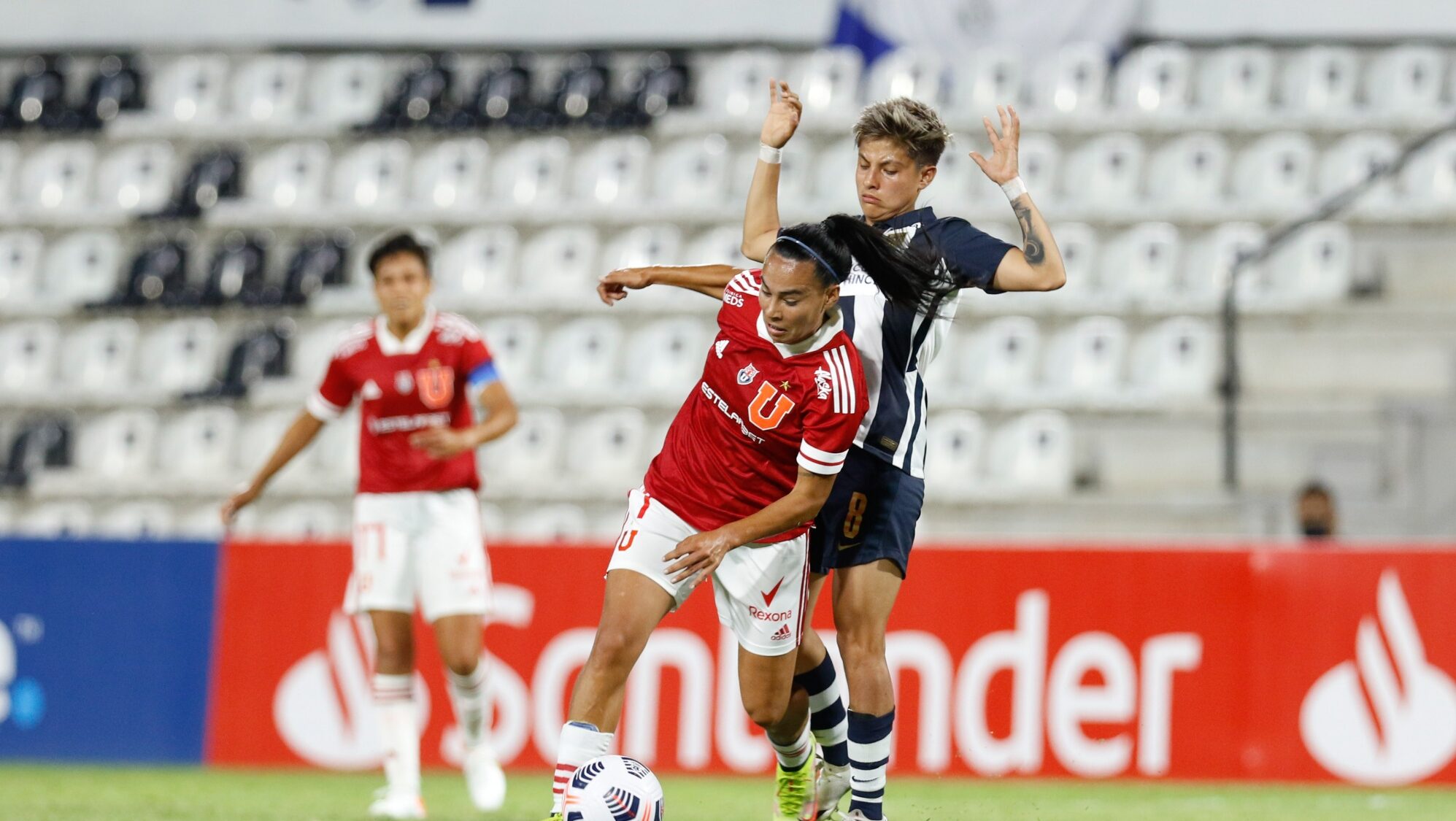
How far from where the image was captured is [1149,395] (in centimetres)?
1414

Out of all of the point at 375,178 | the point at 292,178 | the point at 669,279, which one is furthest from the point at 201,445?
the point at 669,279

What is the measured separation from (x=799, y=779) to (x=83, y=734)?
5.92 metres

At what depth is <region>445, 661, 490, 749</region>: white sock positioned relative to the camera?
8.21 meters

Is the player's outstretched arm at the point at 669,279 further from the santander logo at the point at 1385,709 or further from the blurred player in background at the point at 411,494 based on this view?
the santander logo at the point at 1385,709

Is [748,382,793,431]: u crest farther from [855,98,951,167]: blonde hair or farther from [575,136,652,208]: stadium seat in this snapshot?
[575,136,652,208]: stadium seat

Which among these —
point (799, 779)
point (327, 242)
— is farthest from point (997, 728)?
point (327, 242)

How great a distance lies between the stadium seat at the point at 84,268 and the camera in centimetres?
1695

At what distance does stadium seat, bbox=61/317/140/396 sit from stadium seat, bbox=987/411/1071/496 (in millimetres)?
7920

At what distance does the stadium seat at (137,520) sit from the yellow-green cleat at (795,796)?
8996mm

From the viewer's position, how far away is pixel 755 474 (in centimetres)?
582

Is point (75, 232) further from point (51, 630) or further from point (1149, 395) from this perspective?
point (1149, 395)

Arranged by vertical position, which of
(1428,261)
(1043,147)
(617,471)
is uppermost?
(1043,147)

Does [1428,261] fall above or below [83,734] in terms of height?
above

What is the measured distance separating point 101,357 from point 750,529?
12.3 metres
